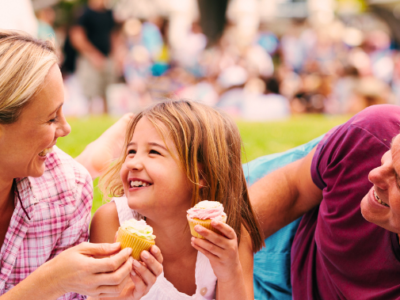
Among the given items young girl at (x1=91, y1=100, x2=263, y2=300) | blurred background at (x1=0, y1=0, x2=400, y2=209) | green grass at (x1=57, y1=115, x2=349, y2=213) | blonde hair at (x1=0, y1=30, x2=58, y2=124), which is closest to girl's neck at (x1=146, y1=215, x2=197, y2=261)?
young girl at (x1=91, y1=100, x2=263, y2=300)

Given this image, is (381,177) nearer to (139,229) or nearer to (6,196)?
(139,229)

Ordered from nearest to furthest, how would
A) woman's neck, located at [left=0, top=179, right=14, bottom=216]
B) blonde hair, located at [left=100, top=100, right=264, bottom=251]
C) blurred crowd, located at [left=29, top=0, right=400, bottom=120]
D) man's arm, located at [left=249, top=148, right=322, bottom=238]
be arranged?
woman's neck, located at [left=0, top=179, right=14, bottom=216] → blonde hair, located at [left=100, top=100, right=264, bottom=251] → man's arm, located at [left=249, top=148, right=322, bottom=238] → blurred crowd, located at [left=29, top=0, right=400, bottom=120]

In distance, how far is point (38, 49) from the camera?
1.90 m

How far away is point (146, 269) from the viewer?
179cm

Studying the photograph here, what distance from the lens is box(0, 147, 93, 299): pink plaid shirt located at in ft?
6.72

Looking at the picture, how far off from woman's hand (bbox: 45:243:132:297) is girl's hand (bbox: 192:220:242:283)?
0.93 feet

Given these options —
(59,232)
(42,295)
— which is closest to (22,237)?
(59,232)

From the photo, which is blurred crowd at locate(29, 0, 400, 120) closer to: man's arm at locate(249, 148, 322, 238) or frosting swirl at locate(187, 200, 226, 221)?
man's arm at locate(249, 148, 322, 238)

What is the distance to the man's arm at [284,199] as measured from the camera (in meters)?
2.39

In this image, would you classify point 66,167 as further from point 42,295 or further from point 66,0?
point 66,0

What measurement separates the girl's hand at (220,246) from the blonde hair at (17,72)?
2.68ft

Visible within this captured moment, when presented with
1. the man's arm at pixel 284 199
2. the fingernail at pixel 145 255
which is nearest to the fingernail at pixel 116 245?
the fingernail at pixel 145 255

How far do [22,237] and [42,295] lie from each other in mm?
366

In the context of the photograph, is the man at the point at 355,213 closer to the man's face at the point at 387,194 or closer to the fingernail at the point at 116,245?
the man's face at the point at 387,194
